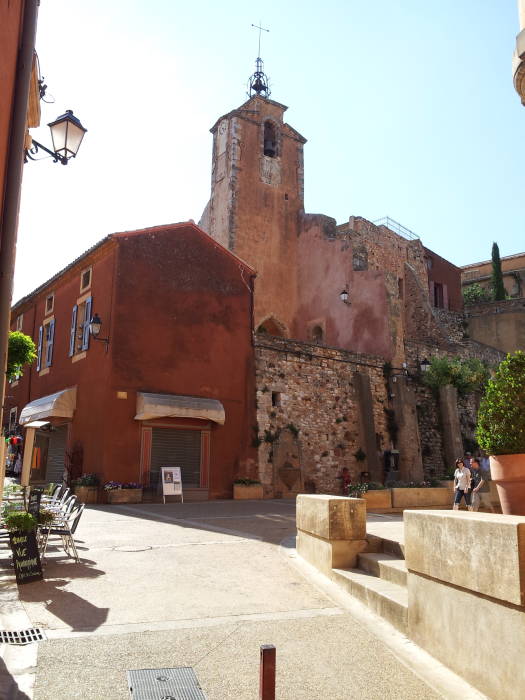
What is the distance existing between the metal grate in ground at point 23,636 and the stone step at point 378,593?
106 inches

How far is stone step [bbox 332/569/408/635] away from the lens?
4.58m

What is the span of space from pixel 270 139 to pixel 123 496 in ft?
63.5

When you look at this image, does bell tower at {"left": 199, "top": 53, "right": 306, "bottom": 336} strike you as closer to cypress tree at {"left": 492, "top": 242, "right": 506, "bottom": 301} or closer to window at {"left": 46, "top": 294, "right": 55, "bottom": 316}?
Result: window at {"left": 46, "top": 294, "right": 55, "bottom": 316}

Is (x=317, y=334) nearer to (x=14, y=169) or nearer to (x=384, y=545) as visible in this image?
(x=384, y=545)

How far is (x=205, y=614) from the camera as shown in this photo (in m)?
5.04

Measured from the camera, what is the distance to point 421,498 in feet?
41.1

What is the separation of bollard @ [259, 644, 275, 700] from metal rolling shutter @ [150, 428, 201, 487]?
13812 mm

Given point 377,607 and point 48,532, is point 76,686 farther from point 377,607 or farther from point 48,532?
point 48,532

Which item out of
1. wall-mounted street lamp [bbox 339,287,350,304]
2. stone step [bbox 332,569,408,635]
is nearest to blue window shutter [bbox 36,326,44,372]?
wall-mounted street lamp [bbox 339,287,350,304]

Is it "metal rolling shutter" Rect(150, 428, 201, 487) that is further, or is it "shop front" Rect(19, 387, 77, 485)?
"shop front" Rect(19, 387, 77, 485)

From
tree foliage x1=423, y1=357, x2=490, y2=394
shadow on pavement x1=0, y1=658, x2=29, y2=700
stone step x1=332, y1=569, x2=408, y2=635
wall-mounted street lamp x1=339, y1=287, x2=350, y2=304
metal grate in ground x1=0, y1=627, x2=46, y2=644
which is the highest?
wall-mounted street lamp x1=339, y1=287, x2=350, y2=304

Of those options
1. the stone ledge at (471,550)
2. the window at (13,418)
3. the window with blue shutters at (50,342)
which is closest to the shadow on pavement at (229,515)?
the stone ledge at (471,550)

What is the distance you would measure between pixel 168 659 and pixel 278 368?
1504cm

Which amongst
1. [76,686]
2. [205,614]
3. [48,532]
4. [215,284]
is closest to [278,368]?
[215,284]
